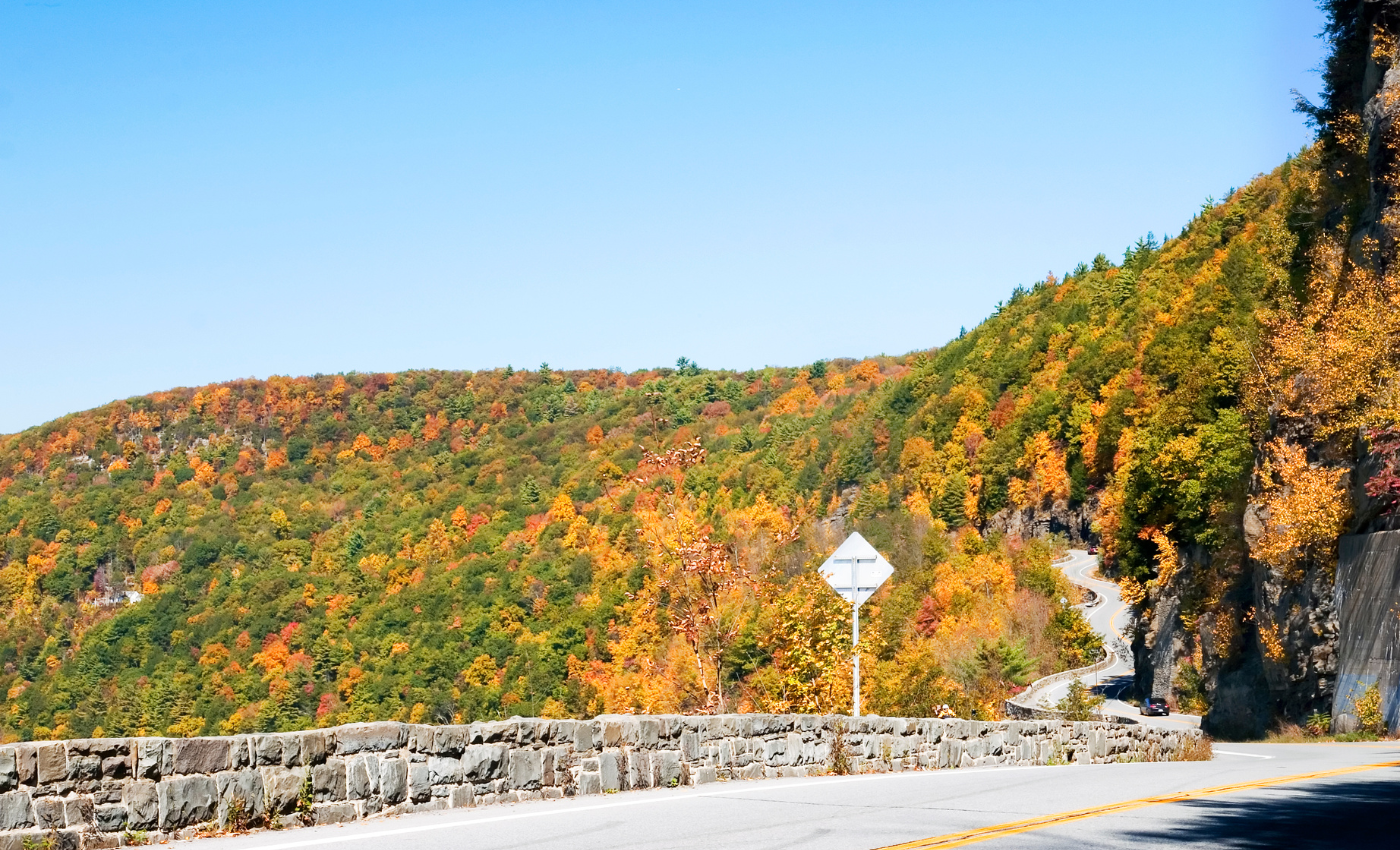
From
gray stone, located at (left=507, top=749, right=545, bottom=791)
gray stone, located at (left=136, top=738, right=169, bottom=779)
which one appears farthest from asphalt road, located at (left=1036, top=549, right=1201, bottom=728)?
gray stone, located at (left=136, top=738, right=169, bottom=779)

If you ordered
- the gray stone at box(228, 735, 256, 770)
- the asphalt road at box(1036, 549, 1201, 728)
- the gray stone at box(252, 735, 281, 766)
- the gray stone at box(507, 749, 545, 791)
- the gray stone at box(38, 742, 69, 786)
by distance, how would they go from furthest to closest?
1. the asphalt road at box(1036, 549, 1201, 728)
2. the gray stone at box(507, 749, 545, 791)
3. the gray stone at box(252, 735, 281, 766)
4. the gray stone at box(228, 735, 256, 770)
5. the gray stone at box(38, 742, 69, 786)

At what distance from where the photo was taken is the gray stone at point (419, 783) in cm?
1065

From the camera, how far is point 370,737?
10.4m

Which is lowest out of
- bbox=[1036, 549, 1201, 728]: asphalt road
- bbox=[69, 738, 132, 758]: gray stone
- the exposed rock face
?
bbox=[1036, 549, 1201, 728]: asphalt road

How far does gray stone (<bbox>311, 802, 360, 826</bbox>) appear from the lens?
9867 millimetres

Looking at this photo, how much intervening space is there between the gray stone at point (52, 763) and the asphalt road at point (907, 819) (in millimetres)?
1018

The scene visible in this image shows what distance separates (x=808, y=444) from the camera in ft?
584

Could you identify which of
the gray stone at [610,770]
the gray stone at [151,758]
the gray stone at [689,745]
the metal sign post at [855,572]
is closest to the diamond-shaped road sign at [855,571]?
the metal sign post at [855,572]

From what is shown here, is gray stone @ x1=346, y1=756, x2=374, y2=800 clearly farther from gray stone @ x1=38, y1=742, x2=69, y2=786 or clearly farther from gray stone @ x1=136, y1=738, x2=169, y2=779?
gray stone @ x1=38, y1=742, x2=69, y2=786

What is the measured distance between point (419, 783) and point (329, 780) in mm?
877

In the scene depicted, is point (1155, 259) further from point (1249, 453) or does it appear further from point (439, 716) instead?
point (1249, 453)

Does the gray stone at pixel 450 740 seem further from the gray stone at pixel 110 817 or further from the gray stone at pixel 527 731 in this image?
the gray stone at pixel 110 817

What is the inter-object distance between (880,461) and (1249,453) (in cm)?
10530

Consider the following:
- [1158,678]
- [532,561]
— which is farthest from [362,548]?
[1158,678]
